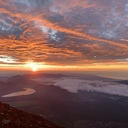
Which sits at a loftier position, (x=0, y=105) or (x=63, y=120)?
(x=0, y=105)

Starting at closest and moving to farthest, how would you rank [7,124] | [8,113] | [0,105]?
[7,124] < [8,113] < [0,105]

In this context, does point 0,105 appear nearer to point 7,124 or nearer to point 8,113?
point 8,113

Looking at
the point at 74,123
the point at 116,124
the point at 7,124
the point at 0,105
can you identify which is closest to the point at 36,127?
the point at 7,124

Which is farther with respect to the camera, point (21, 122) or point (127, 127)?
point (127, 127)

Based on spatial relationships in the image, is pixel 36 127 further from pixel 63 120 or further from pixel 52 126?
pixel 63 120

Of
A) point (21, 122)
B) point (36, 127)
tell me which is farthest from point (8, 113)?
point (36, 127)

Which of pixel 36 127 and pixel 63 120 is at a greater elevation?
pixel 36 127

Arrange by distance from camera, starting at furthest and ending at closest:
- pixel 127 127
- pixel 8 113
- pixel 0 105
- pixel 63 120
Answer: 1. pixel 63 120
2. pixel 127 127
3. pixel 0 105
4. pixel 8 113

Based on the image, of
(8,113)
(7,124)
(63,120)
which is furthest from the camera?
(63,120)

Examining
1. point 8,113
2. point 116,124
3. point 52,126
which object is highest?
point 8,113
